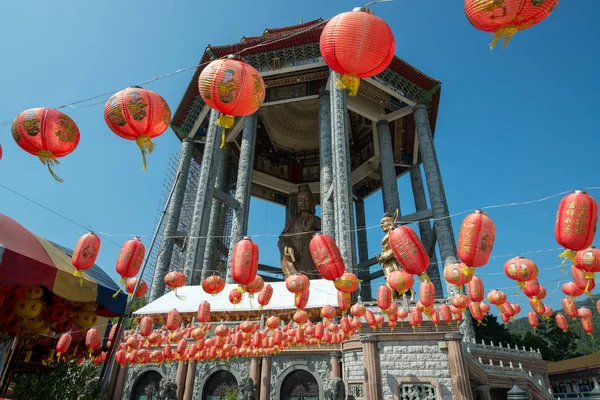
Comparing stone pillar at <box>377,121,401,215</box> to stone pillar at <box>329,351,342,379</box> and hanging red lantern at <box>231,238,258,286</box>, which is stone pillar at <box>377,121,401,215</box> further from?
hanging red lantern at <box>231,238,258,286</box>

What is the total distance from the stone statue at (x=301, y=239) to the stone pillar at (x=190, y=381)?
7731 mm

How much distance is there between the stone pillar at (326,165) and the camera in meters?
15.7

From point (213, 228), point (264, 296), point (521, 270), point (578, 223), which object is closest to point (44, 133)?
point (264, 296)

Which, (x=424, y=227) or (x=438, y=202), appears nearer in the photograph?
(x=438, y=202)

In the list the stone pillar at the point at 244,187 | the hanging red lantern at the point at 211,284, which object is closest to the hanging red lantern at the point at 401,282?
the hanging red lantern at the point at 211,284

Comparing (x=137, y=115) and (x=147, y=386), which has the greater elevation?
(x=137, y=115)

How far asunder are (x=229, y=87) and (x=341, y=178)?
11240mm

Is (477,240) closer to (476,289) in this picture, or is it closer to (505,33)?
(505,33)

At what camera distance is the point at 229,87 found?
476cm

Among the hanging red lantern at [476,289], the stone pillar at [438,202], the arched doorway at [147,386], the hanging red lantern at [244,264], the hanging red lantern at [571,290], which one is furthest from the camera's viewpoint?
the stone pillar at [438,202]

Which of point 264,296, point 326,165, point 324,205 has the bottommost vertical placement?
point 264,296

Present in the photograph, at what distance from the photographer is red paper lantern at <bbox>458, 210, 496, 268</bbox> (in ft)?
19.4

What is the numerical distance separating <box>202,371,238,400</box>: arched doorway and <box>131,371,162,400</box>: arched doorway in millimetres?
2174

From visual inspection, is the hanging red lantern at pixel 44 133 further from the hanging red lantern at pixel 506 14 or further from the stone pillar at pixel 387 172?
the stone pillar at pixel 387 172
